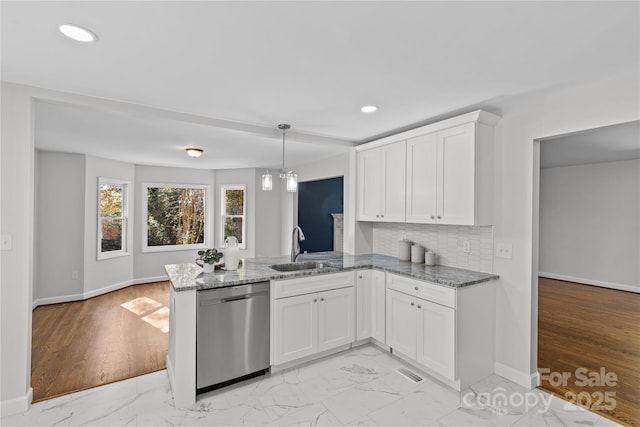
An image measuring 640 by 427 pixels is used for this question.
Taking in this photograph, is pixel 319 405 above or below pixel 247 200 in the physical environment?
below

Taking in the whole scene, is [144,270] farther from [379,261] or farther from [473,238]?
[473,238]

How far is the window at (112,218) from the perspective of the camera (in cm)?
545

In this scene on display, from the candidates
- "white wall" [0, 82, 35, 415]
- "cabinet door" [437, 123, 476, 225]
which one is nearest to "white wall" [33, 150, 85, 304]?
"white wall" [0, 82, 35, 415]

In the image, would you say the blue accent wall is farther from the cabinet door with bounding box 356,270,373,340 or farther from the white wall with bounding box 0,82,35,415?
the white wall with bounding box 0,82,35,415

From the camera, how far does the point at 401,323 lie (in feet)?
9.93

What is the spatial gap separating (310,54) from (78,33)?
4.05ft

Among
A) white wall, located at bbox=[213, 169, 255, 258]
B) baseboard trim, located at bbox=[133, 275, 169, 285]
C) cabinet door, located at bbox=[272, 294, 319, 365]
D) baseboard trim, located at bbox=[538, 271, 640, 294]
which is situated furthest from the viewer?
white wall, located at bbox=[213, 169, 255, 258]

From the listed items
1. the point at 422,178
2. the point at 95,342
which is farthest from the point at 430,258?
the point at 95,342

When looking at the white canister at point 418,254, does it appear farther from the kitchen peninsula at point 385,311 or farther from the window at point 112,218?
the window at point 112,218

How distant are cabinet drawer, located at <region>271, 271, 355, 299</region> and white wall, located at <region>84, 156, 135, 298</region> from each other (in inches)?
160

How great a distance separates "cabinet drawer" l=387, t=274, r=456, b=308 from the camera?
2576 millimetres

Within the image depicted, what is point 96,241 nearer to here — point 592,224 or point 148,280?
point 148,280

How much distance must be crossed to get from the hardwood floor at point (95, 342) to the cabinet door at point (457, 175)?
3.11 metres

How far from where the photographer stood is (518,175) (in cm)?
271
